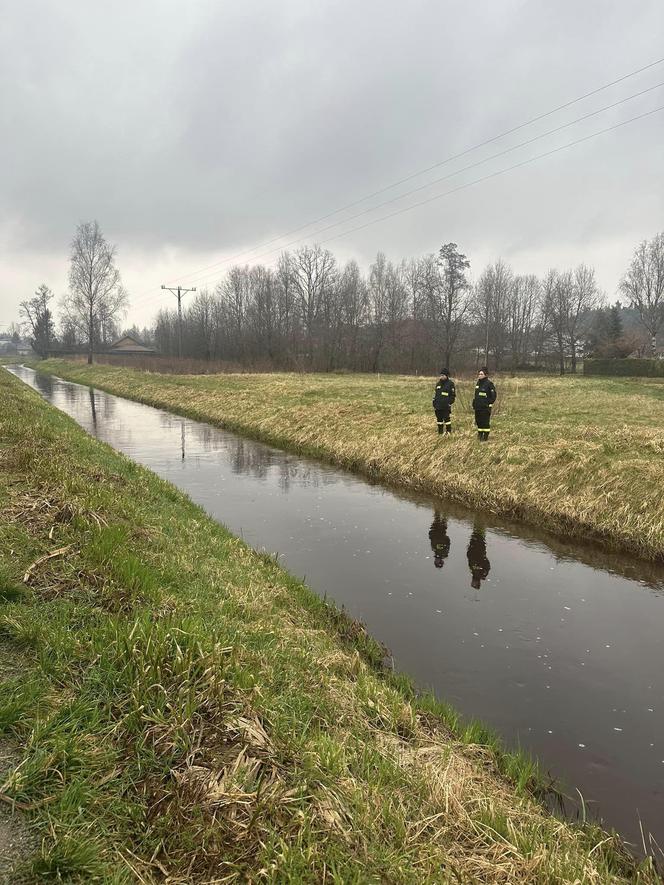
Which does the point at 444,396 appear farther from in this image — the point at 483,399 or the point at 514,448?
the point at 514,448

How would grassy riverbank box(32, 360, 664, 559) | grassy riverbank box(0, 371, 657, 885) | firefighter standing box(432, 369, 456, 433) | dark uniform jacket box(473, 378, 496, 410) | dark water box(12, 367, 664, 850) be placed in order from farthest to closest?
firefighter standing box(432, 369, 456, 433)
dark uniform jacket box(473, 378, 496, 410)
grassy riverbank box(32, 360, 664, 559)
dark water box(12, 367, 664, 850)
grassy riverbank box(0, 371, 657, 885)

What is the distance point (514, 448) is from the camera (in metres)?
12.9

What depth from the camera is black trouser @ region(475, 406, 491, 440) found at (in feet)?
44.7

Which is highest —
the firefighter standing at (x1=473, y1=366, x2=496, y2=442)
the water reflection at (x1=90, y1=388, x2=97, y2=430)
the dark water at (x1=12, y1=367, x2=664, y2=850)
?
the firefighter standing at (x1=473, y1=366, x2=496, y2=442)

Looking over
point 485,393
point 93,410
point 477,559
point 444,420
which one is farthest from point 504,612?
point 93,410

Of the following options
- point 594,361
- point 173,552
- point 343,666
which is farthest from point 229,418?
point 594,361

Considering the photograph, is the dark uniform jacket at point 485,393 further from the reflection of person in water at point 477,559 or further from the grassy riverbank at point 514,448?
the reflection of person in water at point 477,559

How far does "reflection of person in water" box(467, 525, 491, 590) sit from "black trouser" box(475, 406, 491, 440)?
413 cm

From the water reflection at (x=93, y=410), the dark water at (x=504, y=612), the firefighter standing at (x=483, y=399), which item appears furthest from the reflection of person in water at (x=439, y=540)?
the water reflection at (x=93, y=410)

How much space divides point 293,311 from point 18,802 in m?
71.3

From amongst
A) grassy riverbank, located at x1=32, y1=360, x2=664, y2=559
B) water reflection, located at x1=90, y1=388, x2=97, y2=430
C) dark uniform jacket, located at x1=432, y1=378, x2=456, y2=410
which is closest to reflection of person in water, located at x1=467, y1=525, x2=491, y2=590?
grassy riverbank, located at x1=32, y1=360, x2=664, y2=559

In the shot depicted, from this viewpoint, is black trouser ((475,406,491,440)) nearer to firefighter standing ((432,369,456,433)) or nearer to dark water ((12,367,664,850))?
firefighter standing ((432,369,456,433))

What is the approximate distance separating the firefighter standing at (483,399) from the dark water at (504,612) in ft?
9.49

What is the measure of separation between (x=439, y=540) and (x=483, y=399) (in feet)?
16.4
